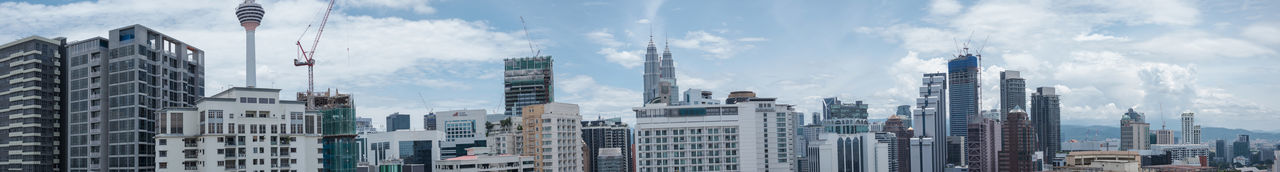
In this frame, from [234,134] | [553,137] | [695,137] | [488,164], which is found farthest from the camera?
[553,137]

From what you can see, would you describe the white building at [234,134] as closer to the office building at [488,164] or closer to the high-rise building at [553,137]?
the office building at [488,164]

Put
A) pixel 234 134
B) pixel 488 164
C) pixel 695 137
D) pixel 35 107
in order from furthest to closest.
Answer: pixel 488 164 < pixel 695 137 < pixel 35 107 < pixel 234 134

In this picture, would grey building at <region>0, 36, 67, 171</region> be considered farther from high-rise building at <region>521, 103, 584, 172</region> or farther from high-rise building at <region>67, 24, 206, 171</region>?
high-rise building at <region>521, 103, 584, 172</region>

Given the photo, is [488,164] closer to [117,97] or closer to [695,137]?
[695,137]

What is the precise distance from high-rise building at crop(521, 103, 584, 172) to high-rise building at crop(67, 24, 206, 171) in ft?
217

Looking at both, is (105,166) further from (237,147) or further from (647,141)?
(647,141)

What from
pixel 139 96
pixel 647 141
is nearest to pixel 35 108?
pixel 139 96

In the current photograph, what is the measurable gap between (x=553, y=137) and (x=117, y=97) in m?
74.3

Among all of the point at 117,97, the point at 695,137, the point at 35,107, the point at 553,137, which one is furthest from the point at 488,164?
the point at 35,107

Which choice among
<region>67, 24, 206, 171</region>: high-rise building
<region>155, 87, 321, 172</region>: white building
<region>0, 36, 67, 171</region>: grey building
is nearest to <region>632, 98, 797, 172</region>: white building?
<region>155, 87, 321, 172</region>: white building

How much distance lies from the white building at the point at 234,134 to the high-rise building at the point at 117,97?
1253 cm

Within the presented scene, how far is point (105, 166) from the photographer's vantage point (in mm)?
128375

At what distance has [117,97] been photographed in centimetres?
12812

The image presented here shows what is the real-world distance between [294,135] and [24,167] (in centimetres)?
3787
